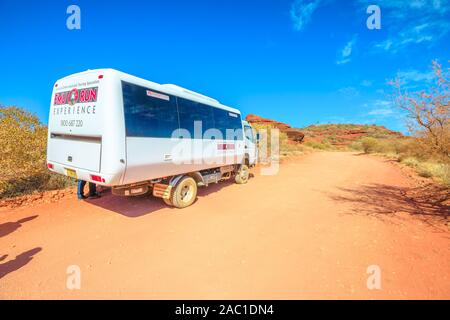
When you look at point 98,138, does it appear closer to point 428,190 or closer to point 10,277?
point 10,277

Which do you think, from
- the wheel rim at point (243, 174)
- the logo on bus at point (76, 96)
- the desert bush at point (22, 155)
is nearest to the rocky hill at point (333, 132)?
the wheel rim at point (243, 174)

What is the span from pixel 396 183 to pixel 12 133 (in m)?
13.9

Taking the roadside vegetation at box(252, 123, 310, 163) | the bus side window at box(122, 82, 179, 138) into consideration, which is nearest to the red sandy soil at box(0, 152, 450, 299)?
the bus side window at box(122, 82, 179, 138)

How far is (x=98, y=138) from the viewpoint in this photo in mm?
3887

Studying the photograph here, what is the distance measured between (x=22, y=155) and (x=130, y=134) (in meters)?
4.76

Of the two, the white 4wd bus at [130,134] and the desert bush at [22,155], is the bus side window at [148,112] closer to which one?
the white 4wd bus at [130,134]

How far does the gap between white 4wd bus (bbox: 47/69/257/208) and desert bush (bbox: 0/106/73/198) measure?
2.14 m

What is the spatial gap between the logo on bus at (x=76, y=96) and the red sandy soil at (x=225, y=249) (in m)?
2.54

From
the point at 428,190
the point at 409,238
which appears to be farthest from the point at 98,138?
the point at 428,190

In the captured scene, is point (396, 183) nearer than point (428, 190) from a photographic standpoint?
No

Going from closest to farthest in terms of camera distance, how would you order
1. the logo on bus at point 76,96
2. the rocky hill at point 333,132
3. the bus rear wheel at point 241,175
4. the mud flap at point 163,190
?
the logo on bus at point 76,96 → the mud flap at point 163,190 → the bus rear wheel at point 241,175 → the rocky hill at point 333,132

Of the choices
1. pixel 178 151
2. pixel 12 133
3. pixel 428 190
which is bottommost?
pixel 428 190

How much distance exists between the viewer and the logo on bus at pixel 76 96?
397 centimetres

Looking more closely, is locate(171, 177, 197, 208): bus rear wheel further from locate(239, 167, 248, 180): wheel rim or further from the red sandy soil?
locate(239, 167, 248, 180): wheel rim
